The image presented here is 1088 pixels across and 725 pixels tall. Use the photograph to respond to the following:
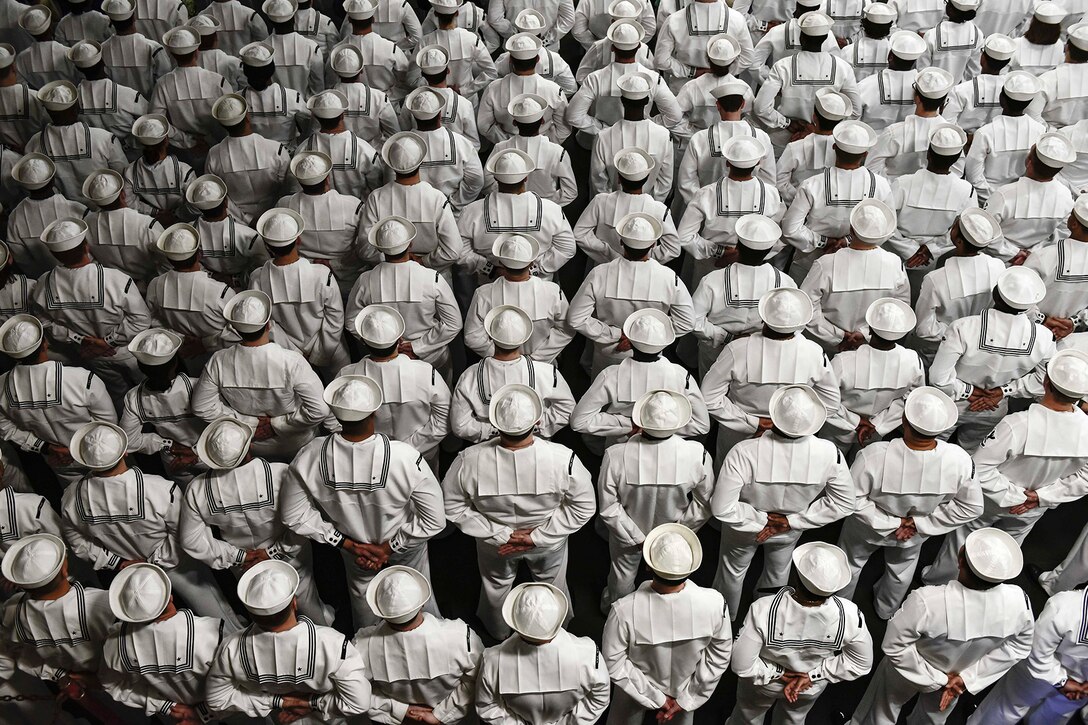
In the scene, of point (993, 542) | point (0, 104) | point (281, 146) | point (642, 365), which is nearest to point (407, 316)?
point (642, 365)

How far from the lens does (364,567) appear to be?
5367 mm

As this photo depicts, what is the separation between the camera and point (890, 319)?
5.63 meters

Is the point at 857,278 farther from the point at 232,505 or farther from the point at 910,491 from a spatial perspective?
the point at 232,505

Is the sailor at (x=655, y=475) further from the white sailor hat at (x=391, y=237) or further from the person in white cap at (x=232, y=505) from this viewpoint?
the white sailor hat at (x=391, y=237)

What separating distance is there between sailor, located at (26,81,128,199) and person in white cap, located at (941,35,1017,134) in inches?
275

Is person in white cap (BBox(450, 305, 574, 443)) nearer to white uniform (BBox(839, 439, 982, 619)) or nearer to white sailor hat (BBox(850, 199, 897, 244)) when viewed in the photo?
white uniform (BBox(839, 439, 982, 619))

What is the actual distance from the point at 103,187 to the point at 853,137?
5417 millimetres

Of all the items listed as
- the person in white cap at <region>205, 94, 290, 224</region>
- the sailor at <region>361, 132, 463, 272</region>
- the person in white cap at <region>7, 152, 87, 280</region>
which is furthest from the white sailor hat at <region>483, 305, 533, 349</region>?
the person in white cap at <region>7, 152, 87, 280</region>

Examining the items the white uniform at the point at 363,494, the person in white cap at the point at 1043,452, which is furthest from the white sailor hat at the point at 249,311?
the person in white cap at the point at 1043,452

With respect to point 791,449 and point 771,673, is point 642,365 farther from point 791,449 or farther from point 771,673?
point 771,673

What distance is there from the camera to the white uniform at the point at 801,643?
445 cm

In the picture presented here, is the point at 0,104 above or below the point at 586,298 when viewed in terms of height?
above

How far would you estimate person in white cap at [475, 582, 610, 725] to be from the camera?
424cm

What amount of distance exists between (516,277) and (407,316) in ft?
2.67
